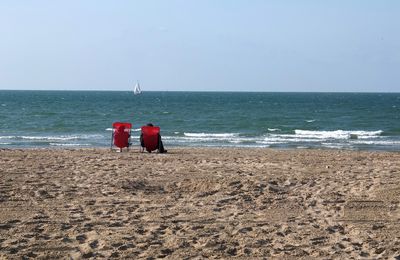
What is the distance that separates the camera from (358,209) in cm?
766

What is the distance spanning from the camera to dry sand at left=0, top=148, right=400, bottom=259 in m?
5.77

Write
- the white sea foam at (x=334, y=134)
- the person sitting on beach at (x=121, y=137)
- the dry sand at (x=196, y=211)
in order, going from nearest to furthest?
1. the dry sand at (x=196, y=211)
2. the person sitting on beach at (x=121, y=137)
3. the white sea foam at (x=334, y=134)

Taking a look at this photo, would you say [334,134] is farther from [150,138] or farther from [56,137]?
[150,138]

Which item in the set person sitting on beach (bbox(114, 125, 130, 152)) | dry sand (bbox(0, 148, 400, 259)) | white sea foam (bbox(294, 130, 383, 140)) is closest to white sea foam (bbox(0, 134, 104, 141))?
person sitting on beach (bbox(114, 125, 130, 152))

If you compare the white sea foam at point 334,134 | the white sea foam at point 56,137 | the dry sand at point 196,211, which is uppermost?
the dry sand at point 196,211

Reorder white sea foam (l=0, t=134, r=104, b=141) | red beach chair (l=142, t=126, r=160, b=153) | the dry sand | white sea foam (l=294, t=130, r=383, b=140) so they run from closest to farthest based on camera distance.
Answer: the dry sand → red beach chair (l=142, t=126, r=160, b=153) → white sea foam (l=0, t=134, r=104, b=141) → white sea foam (l=294, t=130, r=383, b=140)

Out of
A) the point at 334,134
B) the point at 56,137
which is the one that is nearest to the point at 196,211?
the point at 56,137

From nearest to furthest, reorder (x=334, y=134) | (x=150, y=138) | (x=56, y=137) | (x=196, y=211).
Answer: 1. (x=196, y=211)
2. (x=150, y=138)
3. (x=56, y=137)
4. (x=334, y=134)

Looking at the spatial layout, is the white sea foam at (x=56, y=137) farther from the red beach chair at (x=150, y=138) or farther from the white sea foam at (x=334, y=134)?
the red beach chair at (x=150, y=138)

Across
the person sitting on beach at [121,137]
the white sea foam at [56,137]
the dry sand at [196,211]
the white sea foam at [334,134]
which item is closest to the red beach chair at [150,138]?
the person sitting on beach at [121,137]

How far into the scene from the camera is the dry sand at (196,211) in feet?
18.9

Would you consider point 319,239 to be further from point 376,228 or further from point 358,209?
point 358,209

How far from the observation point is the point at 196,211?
7.43 metres

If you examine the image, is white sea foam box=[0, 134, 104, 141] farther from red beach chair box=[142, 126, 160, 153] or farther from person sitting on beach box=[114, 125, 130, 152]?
red beach chair box=[142, 126, 160, 153]
